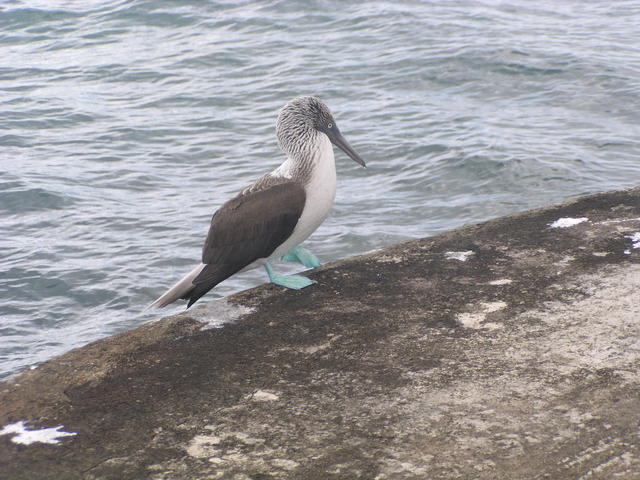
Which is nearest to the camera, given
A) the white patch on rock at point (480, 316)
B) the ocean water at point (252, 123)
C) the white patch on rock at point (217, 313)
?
the white patch on rock at point (480, 316)

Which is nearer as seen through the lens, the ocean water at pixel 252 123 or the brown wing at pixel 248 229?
the brown wing at pixel 248 229

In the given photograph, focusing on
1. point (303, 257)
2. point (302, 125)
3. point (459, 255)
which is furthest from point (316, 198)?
point (459, 255)

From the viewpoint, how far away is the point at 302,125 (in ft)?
15.6

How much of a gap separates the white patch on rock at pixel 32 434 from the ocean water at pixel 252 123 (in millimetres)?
2678

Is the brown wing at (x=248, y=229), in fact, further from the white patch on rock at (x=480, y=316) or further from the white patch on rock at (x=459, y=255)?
the white patch on rock at (x=480, y=316)

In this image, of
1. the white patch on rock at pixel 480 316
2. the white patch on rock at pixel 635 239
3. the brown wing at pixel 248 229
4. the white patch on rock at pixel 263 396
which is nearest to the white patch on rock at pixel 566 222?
the white patch on rock at pixel 635 239

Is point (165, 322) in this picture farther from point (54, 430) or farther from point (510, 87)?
point (510, 87)

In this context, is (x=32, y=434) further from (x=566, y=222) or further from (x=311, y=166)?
(x=566, y=222)

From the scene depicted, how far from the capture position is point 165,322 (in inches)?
147

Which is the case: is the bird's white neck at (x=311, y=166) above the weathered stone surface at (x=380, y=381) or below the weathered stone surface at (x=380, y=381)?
above

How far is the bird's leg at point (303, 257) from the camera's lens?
4516mm

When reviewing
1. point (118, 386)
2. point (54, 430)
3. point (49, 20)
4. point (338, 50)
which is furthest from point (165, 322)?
point (49, 20)

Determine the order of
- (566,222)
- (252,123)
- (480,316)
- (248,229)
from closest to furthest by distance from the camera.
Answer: (480,316) → (248,229) → (566,222) → (252,123)

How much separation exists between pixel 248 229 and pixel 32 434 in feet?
5.62
